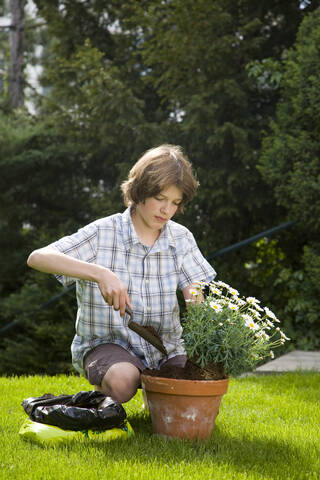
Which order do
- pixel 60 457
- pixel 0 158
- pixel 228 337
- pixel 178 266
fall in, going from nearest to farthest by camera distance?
1. pixel 60 457
2. pixel 228 337
3. pixel 178 266
4. pixel 0 158

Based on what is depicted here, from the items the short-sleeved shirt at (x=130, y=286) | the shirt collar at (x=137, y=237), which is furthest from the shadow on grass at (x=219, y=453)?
the shirt collar at (x=137, y=237)

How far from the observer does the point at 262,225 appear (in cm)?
637

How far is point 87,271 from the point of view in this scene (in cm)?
233

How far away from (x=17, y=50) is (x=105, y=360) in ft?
28.0

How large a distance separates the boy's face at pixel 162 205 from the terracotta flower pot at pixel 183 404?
0.72m

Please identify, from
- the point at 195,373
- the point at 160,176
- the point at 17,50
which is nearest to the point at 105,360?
the point at 195,373

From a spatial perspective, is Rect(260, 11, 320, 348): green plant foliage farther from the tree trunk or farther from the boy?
the tree trunk

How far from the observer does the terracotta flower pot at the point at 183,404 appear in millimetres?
2291

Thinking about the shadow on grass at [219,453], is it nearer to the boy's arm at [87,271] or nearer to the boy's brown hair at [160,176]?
the boy's arm at [87,271]

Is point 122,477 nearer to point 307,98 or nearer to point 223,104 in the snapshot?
point 307,98

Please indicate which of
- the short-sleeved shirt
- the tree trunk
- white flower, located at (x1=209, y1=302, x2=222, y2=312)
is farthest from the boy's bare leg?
the tree trunk

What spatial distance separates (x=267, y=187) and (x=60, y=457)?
4.32 meters

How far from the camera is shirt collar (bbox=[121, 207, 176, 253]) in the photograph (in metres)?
2.76

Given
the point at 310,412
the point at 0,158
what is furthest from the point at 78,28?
the point at 310,412
